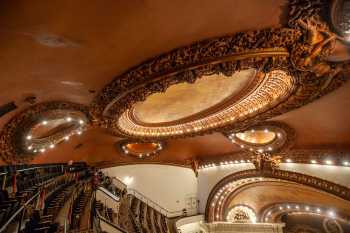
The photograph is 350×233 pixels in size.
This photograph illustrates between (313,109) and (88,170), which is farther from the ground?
(313,109)

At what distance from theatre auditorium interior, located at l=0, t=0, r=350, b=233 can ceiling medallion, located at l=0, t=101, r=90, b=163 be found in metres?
0.03

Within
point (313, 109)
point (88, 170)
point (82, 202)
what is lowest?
point (82, 202)

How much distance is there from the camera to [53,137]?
671 cm

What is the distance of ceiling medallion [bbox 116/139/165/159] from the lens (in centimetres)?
1014

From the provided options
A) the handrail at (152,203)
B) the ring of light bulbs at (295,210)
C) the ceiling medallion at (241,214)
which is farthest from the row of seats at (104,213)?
the ring of light bulbs at (295,210)

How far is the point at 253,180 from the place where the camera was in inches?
399

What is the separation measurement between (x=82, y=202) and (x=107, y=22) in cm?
565

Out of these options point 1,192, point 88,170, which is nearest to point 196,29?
Result: point 1,192

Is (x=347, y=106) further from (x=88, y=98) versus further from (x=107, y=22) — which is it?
(x=88, y=98)

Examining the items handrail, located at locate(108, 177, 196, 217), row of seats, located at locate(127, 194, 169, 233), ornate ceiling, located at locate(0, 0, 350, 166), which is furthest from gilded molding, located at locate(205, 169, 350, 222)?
row of seats, located at locate(127, 194, 169, 233)

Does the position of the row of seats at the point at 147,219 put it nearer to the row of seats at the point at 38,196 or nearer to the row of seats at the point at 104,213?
the row of seats at the point at 104,213

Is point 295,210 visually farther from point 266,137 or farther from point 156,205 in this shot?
point 156,205

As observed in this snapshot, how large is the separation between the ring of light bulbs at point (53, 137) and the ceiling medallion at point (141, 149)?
3241 millimetres

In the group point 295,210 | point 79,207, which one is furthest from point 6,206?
point 295,210
